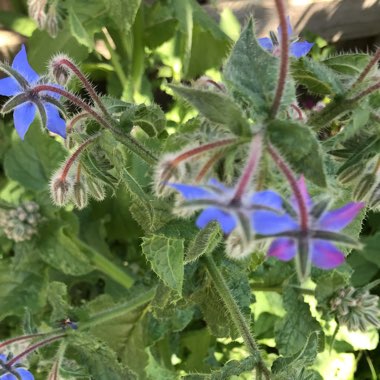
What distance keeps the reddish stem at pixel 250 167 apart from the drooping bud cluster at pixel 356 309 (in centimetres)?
54

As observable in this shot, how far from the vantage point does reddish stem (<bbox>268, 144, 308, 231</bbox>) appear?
42cm

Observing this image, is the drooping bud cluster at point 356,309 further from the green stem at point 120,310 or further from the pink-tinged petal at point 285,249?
the pink-tinged petal at point 285,249

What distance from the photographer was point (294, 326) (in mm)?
992

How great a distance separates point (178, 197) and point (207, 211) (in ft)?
0.31

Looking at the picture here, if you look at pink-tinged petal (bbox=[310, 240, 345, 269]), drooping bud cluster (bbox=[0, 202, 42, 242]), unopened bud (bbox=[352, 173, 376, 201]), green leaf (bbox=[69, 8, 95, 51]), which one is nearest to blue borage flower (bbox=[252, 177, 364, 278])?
pink-tinged petal (bbox=[310, 240, 345, 269])

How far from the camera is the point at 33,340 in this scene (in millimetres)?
808

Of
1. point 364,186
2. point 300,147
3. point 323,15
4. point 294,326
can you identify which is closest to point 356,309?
point 294,326

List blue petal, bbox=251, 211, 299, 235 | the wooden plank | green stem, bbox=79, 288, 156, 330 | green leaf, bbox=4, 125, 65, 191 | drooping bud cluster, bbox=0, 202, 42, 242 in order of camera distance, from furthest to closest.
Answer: the wooden plank
green leaf, bbox=4, 125, 65, 191
drooping bud cluster, bbox=0, 202, 42, 242
green stem, bbox=79, 288, 156, 330
blue petal, bbox=251, 211, 299, 235

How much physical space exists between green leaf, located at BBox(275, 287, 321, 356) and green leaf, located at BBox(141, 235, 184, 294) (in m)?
0.38

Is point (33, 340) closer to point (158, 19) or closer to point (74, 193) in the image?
point (74, 193)

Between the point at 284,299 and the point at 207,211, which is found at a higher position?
the point at 207,211

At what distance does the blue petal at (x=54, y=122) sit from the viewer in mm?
644

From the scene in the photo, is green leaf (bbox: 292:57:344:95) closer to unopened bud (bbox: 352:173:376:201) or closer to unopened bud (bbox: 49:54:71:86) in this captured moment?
unopened bud (bbox: 352:173:376:201)

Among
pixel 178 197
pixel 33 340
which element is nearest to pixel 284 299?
pixel 33 340
